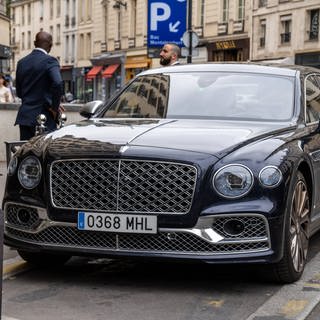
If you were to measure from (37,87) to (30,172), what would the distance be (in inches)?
101

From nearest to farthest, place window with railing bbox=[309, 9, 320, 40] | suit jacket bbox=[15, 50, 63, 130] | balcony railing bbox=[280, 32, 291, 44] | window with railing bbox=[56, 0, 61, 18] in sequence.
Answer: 1. suit jacket bbox=[15, 50, 63, 130]
2. window with railing bbox=[309, 9, 320, 40]
3. balcony railing bbox=[280, 32, 291, 44]
4. window with railing bbox=[56, 0, 61, 18]

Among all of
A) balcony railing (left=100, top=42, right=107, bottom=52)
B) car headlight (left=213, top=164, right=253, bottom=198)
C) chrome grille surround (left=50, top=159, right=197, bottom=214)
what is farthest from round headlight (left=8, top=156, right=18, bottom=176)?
balcony railing (left=100, top=42, right=107, bottom=52)

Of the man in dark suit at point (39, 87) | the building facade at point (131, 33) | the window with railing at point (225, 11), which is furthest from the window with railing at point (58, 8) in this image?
the man in dark suit at point (39, 87)

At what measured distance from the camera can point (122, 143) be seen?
510 centimetres

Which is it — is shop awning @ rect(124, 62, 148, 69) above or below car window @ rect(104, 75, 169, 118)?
above

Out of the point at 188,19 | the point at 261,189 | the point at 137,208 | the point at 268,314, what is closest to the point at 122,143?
the point at 137,208

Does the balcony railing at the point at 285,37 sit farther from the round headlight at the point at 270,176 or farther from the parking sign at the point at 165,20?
the round headlight at the point at 270,176

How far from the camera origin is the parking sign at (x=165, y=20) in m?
17.1

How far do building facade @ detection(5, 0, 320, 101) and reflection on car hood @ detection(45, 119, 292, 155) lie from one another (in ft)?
79.8

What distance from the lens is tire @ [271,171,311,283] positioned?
16.6 ft

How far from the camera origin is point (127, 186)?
193 inches

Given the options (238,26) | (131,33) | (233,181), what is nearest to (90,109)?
(233,181)

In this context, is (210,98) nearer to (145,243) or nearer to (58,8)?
(145,243)

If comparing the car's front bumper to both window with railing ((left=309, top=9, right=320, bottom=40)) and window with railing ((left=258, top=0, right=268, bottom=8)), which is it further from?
window with railing ((left=258, top=0, right=268, bottom=8))
